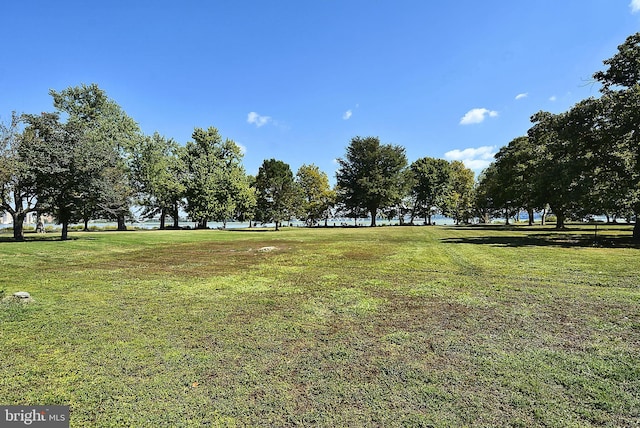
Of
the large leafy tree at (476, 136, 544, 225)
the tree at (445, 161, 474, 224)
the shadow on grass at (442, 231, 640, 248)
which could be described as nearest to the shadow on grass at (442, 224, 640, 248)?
the shadow on grass at (442, 231, 640, 248)

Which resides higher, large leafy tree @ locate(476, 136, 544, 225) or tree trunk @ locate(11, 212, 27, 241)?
large leafy tree @ locate(476, 136, 544, 225)

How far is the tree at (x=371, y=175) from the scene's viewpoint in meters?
51.5

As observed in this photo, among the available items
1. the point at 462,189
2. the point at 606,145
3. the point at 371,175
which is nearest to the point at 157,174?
the point at 371,175

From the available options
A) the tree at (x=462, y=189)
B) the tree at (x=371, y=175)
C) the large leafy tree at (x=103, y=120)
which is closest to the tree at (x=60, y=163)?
the large leafy tree at (x=103, y=120)

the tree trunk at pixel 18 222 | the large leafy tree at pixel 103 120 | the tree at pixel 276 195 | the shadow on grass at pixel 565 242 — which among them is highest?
the large leafy tree at pixel 103 120

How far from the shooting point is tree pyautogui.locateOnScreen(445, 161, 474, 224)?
67125mm

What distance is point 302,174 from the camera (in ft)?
194

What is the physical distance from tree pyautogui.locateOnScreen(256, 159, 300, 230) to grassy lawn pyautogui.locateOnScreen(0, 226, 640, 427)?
35.3 m

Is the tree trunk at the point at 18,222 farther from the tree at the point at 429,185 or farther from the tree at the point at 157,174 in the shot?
the tree at the point at 429,185

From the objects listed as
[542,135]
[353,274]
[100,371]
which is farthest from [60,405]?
[542,135]

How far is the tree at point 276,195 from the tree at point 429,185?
26.9 metres

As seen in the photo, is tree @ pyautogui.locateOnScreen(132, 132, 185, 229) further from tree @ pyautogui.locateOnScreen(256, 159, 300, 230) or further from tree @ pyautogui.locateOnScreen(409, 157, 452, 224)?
tree @ pyautogui.locateOnScreen(409, 157, 452, 224)

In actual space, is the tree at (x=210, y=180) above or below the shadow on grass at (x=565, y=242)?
above

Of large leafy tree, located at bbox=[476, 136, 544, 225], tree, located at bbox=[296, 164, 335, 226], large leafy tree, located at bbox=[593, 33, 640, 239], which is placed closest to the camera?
large leafy tree, located at bbox=[593, 33, 640, 239]
